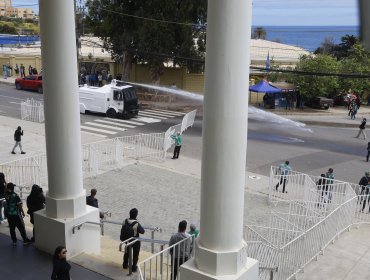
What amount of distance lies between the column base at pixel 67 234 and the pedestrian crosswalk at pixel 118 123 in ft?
49.3

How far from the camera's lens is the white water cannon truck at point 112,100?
26.9 meters

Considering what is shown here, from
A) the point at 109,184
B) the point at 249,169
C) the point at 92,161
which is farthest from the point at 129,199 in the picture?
the point at 249,169

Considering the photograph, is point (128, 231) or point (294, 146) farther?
point (294, 146)

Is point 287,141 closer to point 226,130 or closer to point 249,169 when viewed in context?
point 249,169

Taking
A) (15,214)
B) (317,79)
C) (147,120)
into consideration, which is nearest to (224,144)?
(15,214)

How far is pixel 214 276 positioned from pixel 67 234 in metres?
2.89

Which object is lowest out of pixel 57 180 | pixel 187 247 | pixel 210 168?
pixel 187 247

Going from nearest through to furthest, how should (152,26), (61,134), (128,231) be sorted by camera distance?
(61,134) → (128,231) → (152,26)

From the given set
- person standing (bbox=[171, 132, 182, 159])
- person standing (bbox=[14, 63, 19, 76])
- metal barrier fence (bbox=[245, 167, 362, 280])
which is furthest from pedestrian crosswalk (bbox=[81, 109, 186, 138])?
person standing (bbox=[14, 63, 19, 76])

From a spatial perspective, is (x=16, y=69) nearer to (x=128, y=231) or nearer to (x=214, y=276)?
(x=128, y=231)

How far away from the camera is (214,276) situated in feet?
16.3

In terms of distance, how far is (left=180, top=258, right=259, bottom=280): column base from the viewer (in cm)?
500

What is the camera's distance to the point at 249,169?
693 inches

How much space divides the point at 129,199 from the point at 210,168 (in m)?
8.68
